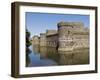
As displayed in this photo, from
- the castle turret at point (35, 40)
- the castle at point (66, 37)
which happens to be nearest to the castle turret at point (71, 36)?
the castle at point (66, 37)

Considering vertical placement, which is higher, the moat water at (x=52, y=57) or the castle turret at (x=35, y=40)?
the castle turret at (x=35, y=40)

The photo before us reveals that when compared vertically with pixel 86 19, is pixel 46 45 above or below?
below

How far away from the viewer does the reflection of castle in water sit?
2254 mm

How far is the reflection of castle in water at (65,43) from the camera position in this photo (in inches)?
88.7

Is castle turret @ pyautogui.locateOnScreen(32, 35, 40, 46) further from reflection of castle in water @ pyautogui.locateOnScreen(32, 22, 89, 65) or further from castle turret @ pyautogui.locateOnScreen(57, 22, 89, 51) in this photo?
castle turret @ pyautogui.locateOnScreen(57, 22, 89, 51)

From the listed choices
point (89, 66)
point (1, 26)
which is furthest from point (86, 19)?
point (1, 26)

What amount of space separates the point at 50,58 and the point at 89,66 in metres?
0.44

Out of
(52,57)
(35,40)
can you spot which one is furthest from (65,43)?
(35,40)

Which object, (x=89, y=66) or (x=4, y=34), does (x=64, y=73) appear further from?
(x=4, y=34)

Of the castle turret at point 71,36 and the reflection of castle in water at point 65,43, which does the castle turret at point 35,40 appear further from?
the castle turret at point 71,36

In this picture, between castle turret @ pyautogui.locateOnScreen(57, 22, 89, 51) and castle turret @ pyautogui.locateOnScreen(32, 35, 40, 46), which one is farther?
castle turret @ pyautogui.locateOnScreen(57, 22, 89, 51)

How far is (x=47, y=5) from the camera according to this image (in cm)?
224

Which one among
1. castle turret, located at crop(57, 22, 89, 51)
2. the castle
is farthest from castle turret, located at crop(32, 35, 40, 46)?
castle turret, located at crop(57, 22, 89, 51)

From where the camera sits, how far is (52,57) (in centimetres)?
228
